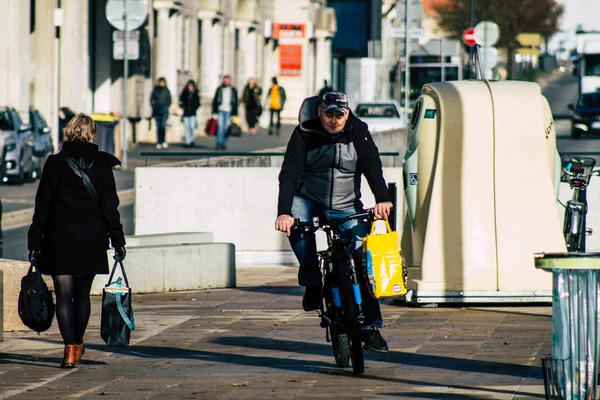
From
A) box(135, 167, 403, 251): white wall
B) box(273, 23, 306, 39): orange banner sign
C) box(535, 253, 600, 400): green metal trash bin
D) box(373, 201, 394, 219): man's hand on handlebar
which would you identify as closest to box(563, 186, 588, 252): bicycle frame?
box(135, 167, 403, 251): white wall

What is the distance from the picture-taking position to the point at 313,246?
8.53 m

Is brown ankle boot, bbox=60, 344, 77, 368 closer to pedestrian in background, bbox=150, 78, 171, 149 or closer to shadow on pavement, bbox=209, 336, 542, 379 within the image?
shadow on pavement, bbox=209, 336, 542, 379

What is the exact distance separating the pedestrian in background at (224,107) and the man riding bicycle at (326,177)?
28.5 m

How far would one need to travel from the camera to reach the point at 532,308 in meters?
11.3

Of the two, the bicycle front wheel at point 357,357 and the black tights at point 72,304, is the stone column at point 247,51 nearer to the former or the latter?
the black tights at point 72,304

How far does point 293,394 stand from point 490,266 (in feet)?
13.4

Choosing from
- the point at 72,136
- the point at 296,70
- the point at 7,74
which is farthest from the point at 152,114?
the point at 72,136

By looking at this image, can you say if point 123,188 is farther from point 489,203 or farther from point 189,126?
point 489,203

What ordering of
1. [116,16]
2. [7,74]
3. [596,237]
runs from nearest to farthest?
[596,237], [116,16], [7,74]

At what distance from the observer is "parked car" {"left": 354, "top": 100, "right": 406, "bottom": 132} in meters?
40.2

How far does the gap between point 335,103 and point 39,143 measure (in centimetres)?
2020

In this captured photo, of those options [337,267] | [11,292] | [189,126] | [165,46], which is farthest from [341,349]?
[165,46]

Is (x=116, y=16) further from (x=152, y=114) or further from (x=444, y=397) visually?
(x=444, y=397)

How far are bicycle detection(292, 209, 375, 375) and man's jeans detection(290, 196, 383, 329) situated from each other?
67mm
